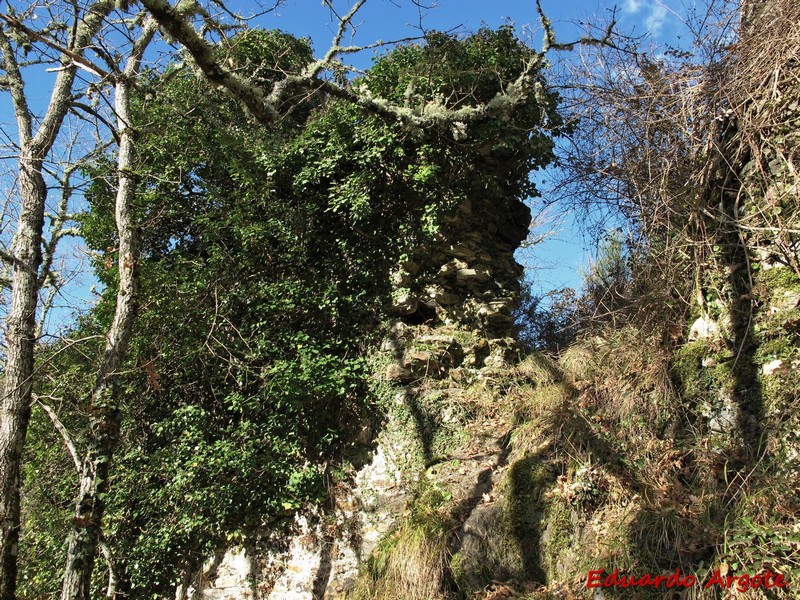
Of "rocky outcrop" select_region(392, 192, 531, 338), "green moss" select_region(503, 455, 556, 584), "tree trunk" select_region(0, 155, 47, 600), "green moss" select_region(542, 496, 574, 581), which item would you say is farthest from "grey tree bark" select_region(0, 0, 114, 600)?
"green moss" select_region(542, 496, 574, 581)

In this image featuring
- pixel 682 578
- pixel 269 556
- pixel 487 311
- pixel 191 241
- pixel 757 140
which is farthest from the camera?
pixel 191 241

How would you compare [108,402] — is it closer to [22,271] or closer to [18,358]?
[18,358]

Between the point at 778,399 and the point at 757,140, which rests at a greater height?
the point at 757,140

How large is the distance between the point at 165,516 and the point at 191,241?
153 inches

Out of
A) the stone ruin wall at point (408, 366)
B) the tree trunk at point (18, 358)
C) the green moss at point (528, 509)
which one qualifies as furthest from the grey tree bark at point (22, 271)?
the green moss at point (528, 509)

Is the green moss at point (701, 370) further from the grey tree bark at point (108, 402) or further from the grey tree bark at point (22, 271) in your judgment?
the grey tree bark at point (22, 271)

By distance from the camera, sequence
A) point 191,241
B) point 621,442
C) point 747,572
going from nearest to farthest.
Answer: point 747,572 < point 621,442 < point 191,241

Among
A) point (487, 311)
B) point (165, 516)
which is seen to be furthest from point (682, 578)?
point (165, 516)

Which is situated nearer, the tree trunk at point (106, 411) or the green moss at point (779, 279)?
the green moss at point (779, 279)

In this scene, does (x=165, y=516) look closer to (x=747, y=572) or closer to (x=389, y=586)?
(x=389, y=586)

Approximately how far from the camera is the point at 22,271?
5.46 m

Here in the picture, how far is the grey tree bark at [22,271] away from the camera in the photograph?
4875mm

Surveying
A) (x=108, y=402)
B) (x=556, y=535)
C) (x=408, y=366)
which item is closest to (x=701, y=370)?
Result: (x=556, y=535)

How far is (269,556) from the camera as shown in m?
6.30
